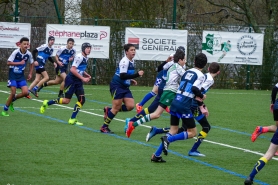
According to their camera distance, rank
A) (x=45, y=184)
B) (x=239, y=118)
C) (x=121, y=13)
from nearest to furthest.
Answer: (x=45, y=184) < (x=239, y=118) < (x=121, y=13)

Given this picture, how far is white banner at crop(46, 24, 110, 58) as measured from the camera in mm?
24453

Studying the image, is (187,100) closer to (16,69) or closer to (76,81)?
(76,81)

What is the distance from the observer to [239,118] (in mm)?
16172

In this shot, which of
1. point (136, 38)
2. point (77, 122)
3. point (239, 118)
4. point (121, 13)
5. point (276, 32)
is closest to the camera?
point (77, 122)

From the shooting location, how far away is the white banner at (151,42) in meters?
24.8

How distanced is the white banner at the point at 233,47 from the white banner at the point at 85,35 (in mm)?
3895

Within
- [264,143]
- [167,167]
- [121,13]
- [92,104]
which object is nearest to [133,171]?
[167,167]

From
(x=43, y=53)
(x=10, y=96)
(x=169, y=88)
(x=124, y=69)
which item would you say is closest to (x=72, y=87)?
(x=10, y=96)

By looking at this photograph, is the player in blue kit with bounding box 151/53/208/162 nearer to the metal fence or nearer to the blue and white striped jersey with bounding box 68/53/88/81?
the blue and white striped jersey with bounding box 68/53/88/81

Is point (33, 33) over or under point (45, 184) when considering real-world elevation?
over

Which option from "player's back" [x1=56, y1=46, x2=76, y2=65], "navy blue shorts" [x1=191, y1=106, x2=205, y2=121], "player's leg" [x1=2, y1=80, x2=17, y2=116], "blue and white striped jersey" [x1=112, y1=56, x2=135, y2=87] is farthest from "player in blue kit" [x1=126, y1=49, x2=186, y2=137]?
"player's back" [x1=56, y1=46, x2=76, y2=65]

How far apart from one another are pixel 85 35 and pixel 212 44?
16.4 ft

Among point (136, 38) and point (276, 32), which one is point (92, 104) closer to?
point (136, 38)

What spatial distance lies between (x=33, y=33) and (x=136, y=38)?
409cm
